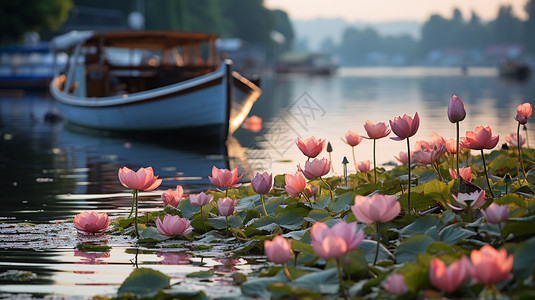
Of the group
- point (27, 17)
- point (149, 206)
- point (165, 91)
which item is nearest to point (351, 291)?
point (149, 206)

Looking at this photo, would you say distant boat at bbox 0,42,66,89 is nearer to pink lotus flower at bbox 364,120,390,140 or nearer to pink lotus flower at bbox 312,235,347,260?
pink lotus flower at bbox 364,120,390,140

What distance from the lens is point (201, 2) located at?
87875 mm

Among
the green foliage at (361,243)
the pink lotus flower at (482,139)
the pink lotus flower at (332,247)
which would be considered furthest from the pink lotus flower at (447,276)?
the pink lotus flower at (482,139)

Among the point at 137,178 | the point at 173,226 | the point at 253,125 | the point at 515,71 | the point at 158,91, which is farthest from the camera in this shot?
the point at 515,71

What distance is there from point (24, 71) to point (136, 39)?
92.2ft

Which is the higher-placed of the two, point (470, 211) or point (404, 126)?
point (404, 126)

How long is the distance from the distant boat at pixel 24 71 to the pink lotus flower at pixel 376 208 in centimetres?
4039

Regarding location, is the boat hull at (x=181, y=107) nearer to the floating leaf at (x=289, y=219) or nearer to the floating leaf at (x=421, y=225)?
the floating leaf at (x=289, y=219)

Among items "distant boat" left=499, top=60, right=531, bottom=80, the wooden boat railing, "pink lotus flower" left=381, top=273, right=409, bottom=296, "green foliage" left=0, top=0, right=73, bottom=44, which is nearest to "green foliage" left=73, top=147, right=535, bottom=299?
"pink lotus flower" left=381, top=273, right=409, bottom=296

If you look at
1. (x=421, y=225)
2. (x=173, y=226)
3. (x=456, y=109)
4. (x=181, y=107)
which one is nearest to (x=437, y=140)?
(x=456, y=109)

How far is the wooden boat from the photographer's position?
1405cm

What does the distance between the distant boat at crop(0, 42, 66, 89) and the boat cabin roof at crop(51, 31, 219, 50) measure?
993 inches

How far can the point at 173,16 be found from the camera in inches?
2454

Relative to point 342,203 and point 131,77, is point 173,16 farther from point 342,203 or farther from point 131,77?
point 342,203
